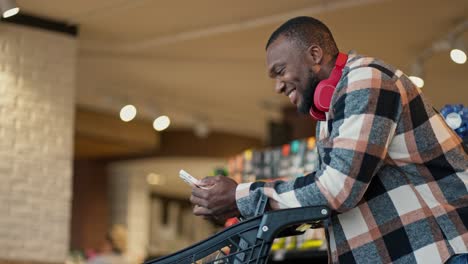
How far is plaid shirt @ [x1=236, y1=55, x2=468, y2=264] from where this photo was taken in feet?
6.61

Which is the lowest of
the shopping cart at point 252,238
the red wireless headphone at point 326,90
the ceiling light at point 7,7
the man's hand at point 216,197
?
the shopping cart at point 252,238

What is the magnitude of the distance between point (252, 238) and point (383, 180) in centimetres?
34

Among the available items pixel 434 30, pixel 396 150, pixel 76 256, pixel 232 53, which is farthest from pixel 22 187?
pixel 396 150

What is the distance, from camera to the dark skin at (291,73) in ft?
7.02

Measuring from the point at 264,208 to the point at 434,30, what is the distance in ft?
19.9

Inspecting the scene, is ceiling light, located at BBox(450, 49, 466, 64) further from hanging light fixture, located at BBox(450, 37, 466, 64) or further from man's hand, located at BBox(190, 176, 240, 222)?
man's hand, located at BBox(190, 176, 240, 222)

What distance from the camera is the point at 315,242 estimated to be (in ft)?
17.7

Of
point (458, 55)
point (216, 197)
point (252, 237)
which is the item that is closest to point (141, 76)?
point (458, 55)

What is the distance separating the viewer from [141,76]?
32.0 feet

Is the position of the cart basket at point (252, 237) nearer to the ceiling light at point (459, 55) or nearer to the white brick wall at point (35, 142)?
the white brick wall at point (35, 142)

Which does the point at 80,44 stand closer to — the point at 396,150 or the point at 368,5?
the point at 368,5

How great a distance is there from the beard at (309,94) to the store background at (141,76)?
4876 mm

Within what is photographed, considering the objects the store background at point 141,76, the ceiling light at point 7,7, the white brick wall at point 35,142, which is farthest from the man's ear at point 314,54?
the white brick wall at point 35,142

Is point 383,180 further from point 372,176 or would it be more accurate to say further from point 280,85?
point 280,85
